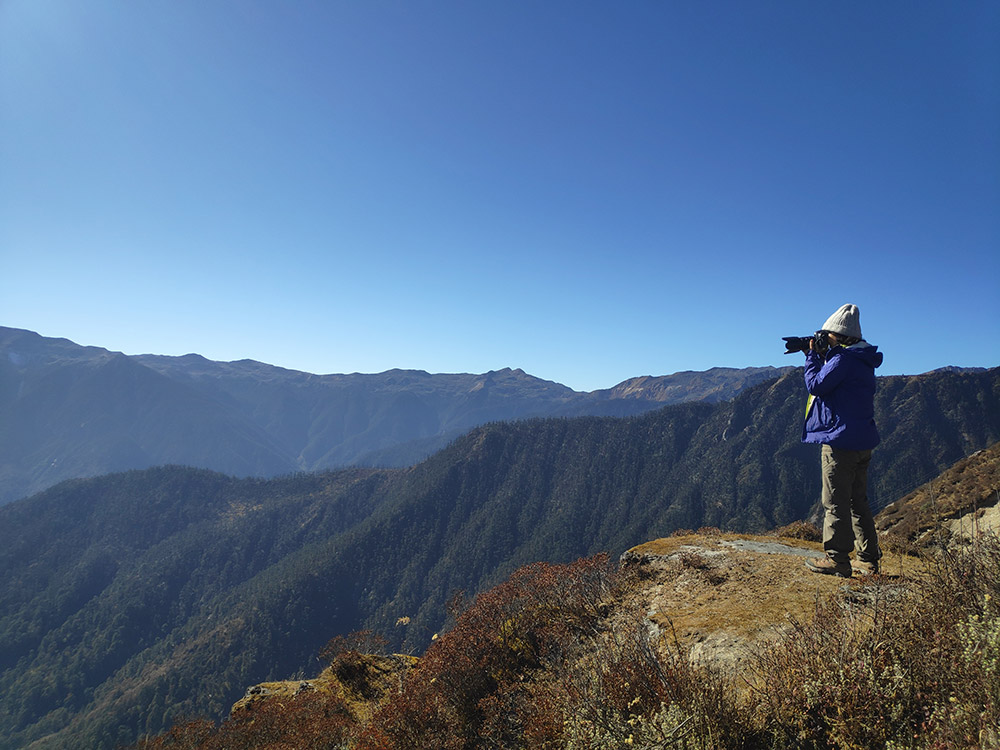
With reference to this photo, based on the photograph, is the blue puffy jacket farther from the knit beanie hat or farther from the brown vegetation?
the brown vegetation

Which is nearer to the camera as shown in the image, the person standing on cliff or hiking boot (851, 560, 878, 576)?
hiking boot (851, 560, 878, 576)

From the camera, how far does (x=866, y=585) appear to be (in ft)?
16.3

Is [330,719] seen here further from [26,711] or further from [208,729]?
[26,711]

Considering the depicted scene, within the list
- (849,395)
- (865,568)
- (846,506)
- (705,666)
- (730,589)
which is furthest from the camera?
(730,589)

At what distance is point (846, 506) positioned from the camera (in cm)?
651

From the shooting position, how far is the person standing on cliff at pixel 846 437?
6312 millimetres

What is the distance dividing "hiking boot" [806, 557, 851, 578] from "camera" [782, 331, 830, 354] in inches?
115

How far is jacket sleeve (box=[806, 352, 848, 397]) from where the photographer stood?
635 centimetres

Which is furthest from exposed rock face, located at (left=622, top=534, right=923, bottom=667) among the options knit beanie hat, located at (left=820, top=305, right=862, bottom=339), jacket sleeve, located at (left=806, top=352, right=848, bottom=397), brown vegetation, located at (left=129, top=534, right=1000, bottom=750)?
knit beanie hat, located at (left=820, top=305, right=862, bottom=339)

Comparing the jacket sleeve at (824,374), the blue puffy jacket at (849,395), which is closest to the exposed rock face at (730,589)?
the blue puffy jacket at (849,395)

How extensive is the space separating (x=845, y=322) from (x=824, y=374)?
78cm

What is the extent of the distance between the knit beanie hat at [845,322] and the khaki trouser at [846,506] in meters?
1.60

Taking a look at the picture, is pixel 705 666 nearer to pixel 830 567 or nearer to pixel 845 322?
pixel 830 567

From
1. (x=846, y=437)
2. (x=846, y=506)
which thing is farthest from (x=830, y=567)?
(x=846, y=437)
